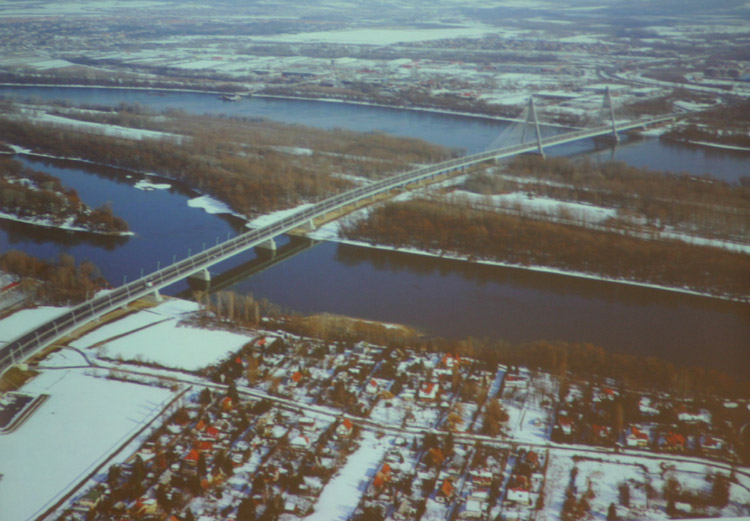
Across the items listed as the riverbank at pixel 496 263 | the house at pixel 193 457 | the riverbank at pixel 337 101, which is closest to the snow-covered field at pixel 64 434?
the house at pixel 193 457

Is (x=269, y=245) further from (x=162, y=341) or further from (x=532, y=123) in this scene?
(x=532, y=123)

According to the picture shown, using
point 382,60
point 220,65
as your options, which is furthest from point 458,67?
point 220,65

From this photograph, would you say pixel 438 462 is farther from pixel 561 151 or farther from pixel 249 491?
pixel 561 151

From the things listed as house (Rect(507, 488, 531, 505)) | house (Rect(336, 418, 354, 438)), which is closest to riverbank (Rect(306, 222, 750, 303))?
house (Rect(336, 418, 354, 438))

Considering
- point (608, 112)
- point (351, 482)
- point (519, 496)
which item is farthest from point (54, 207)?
point (608, 112)

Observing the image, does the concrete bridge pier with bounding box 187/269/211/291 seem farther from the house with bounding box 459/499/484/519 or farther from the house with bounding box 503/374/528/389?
the house with bounding box 459/499/484/519
